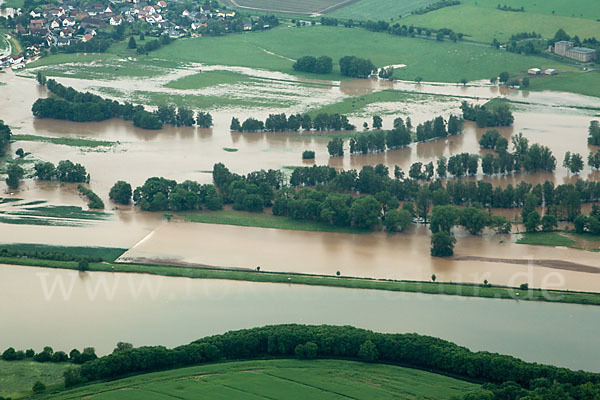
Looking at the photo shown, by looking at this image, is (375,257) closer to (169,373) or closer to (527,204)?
(527,204)

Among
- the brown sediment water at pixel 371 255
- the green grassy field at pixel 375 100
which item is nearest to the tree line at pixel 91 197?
the brown sediment water at pixel 371 255

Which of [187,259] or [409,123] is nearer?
[187,259]

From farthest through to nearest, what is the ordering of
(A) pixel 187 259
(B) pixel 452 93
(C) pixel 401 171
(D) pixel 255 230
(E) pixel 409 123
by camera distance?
(B) pixel 452 93 < (E) pixel 409 123 < (C) pixel 401 171 < (D) pixel 255 230 < (A) pixel 187 259

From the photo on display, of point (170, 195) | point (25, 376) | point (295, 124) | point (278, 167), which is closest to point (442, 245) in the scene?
point (170, 195)

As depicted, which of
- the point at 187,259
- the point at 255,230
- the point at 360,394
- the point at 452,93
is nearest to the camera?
the point at 360,394

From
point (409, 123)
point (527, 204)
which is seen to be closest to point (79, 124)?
point (409, 123)

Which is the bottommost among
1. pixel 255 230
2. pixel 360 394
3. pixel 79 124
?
pixel 360 394
